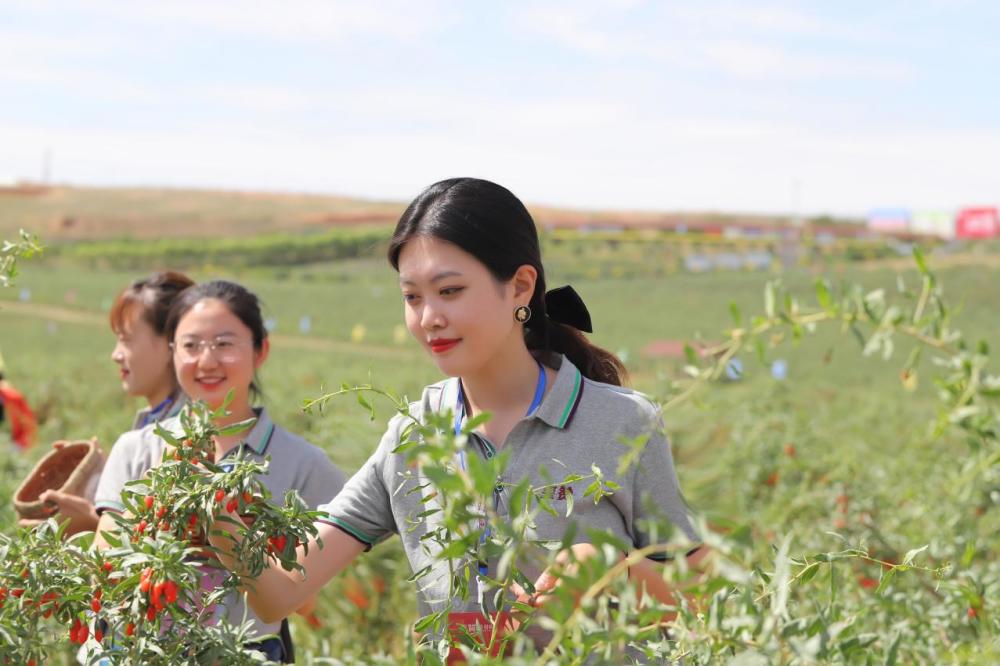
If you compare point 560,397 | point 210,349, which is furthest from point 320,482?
point 560,397

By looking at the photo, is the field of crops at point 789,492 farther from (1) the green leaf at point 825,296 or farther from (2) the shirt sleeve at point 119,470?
(2) the shirt sleeve at point 119,470

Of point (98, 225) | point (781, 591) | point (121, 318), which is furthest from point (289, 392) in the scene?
point (98, 225)

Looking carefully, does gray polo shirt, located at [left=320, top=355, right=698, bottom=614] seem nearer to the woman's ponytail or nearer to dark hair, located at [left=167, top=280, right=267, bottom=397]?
the woman's ponytail

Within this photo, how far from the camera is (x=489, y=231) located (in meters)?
1.93

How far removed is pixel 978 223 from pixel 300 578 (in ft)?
136

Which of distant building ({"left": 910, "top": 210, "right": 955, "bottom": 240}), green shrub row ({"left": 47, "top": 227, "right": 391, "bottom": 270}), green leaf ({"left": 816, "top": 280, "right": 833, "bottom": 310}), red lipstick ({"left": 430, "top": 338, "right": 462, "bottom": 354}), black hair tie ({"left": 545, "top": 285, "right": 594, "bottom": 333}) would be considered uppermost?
distant building ({"left": 910, "top": 210, "right": 955, "bottom": 240})

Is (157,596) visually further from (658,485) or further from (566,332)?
(566,332)

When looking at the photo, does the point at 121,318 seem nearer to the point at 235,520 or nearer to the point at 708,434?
the point at 235,520

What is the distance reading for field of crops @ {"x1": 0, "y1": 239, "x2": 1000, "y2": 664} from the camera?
101 cm

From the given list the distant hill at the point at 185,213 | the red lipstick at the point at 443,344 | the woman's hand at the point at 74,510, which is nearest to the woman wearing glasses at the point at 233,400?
A: the woman's hand at the point at 74,510

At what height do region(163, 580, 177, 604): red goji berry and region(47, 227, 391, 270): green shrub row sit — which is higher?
region(163, 580, 177, 604): red goji berry

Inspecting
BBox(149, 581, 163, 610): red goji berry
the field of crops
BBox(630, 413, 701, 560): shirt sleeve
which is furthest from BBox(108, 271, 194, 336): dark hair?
BBox(149, 581, 163, 610): red goji berry

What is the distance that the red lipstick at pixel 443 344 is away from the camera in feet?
6.11

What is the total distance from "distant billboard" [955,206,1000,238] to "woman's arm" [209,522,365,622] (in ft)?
133
